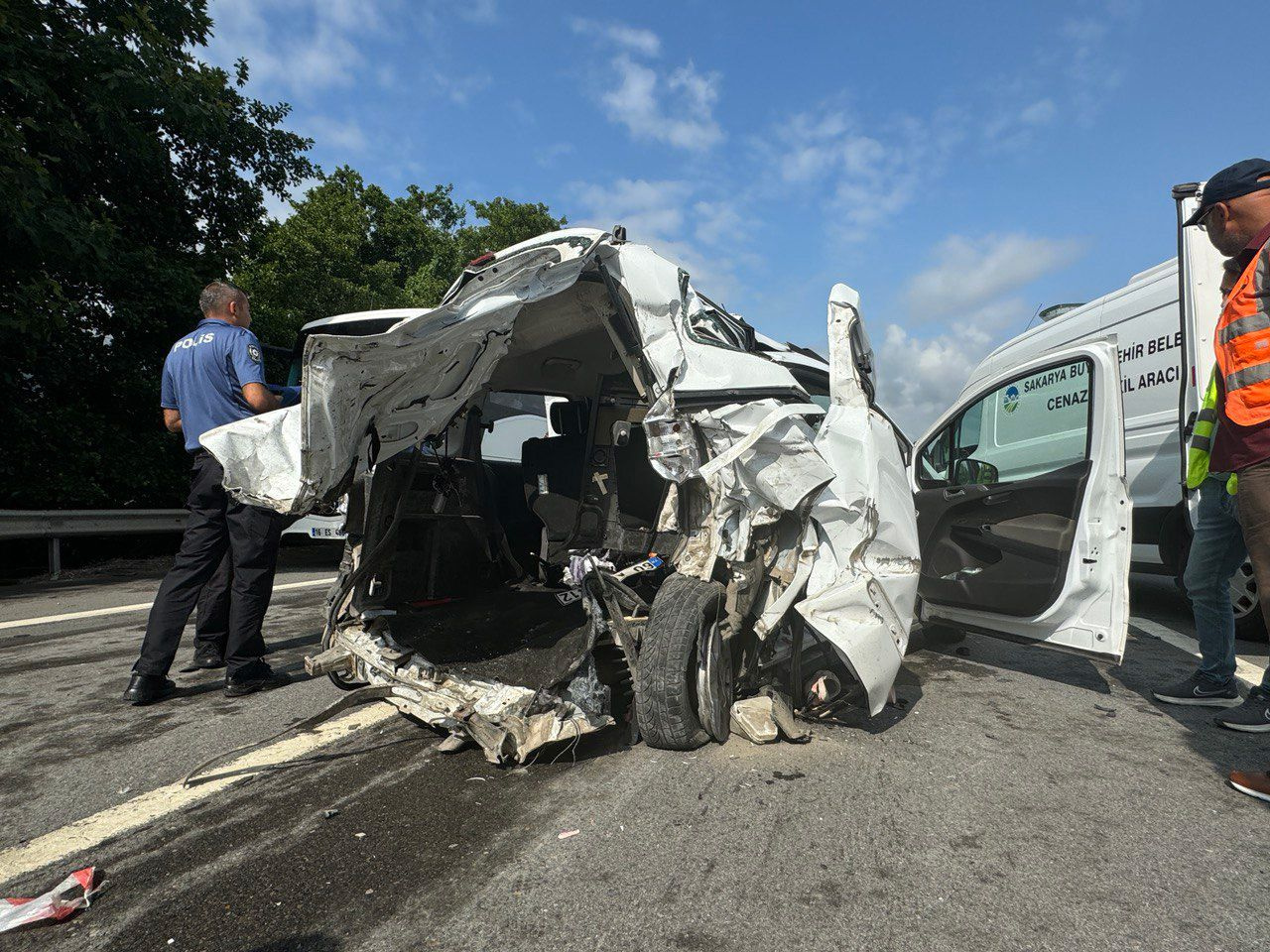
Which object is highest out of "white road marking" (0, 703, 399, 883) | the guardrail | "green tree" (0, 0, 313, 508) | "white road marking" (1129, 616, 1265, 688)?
"green tree" (0, 0, 313, 508)

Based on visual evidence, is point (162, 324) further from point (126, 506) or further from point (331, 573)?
point (331, 573)

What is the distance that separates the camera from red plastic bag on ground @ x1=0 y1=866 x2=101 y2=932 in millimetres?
1691

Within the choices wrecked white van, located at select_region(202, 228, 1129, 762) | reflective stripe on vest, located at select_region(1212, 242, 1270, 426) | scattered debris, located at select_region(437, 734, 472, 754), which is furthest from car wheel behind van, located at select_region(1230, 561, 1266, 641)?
scattered debris, located at select_region(437, 734, 472, 754)

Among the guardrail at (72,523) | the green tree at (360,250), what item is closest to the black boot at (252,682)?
the guardrail at (72,523)

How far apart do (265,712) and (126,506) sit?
26.7ft

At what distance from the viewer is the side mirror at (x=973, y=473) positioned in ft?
13.0

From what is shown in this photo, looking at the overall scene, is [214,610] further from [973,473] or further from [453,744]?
[973,473]

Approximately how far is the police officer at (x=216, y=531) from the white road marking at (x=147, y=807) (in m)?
0.84

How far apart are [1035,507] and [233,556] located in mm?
4082

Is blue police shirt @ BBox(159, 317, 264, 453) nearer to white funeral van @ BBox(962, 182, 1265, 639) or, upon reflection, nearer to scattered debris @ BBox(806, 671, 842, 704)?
scattered debris @ BBox(806, 671, 842, 704)

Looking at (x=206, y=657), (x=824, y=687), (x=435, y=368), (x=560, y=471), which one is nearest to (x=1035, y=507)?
(x=824, y=687)

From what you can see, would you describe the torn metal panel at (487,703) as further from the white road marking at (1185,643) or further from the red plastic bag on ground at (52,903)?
the white road marking at (1185,643)

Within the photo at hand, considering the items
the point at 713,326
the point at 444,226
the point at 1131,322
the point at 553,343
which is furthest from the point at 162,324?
the point at 444,226

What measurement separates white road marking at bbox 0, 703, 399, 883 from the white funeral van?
13.0 ft
